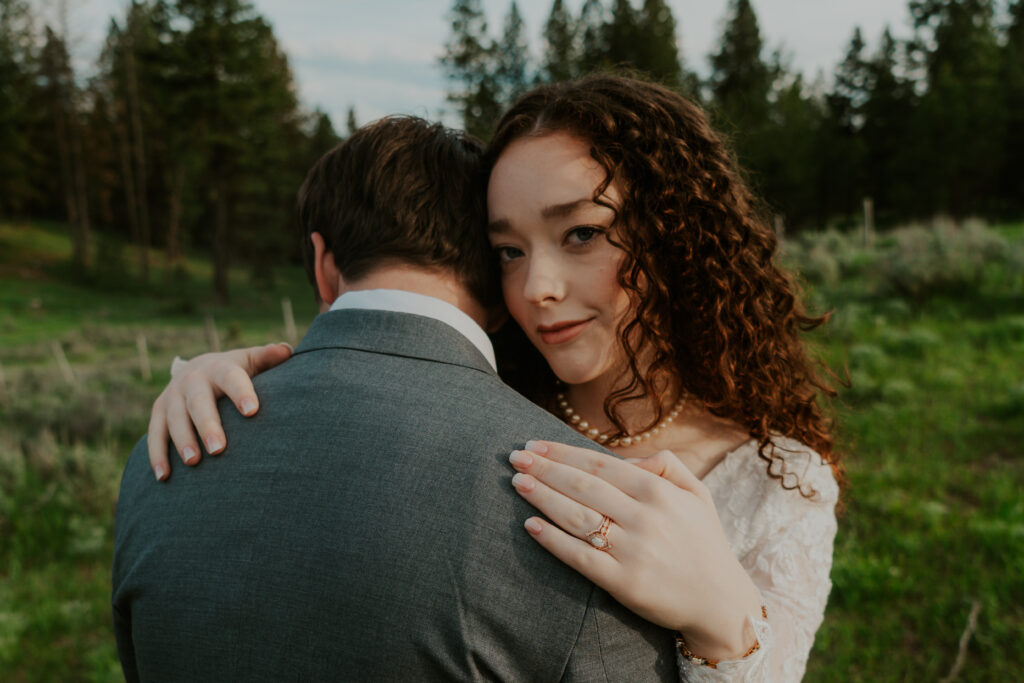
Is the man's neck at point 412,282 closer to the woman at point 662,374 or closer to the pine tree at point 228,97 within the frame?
the woman at point 662,374

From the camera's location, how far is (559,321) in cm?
215

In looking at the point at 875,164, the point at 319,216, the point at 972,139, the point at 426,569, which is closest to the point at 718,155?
the point at 319,216

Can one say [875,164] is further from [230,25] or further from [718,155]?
[718,155]

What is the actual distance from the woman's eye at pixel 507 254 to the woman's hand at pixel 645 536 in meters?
0.87

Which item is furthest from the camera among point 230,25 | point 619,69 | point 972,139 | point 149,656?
point 972,139

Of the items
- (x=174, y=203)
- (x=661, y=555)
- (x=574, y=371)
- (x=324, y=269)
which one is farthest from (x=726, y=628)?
(x=174, y=203)

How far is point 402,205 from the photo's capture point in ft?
Answer: 6.10

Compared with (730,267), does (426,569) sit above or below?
below

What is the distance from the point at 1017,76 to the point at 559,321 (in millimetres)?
43346

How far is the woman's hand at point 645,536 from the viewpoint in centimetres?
133

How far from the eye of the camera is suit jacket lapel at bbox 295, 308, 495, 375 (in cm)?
160

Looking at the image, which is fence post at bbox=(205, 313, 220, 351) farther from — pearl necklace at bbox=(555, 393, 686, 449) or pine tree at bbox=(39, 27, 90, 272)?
pine tree at bbox=(39, 27, 90, 272)

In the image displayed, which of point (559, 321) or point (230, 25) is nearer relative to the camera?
point (559, 321)

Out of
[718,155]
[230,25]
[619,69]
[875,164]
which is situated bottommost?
[875,164]
